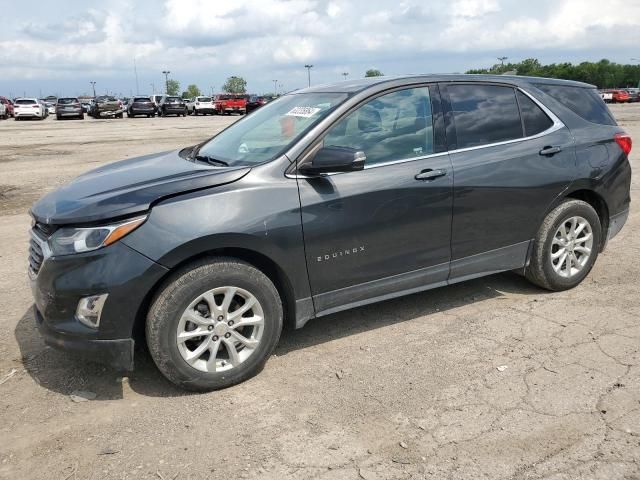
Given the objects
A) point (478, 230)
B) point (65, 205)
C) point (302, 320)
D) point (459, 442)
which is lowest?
point (459, 442)

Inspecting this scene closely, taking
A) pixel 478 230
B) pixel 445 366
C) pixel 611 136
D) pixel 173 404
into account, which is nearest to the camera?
pixel 173 404

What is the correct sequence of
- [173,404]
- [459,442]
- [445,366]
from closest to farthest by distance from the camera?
Result: [459,442] → [173,404] → [445,366]

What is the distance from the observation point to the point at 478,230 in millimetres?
4289

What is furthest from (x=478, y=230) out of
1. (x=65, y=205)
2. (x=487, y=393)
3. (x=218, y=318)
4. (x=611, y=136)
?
(x=65, y=205)

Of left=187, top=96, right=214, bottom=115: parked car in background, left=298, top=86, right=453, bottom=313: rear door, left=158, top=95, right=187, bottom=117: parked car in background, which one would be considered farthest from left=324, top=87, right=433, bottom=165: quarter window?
left=187, top=96, right=214, bottom=115: parked car in background

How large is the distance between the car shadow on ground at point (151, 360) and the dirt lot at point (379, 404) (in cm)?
1

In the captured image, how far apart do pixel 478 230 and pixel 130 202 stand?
2492 millimetres

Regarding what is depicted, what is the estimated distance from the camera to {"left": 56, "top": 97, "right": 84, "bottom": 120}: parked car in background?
41.0 m

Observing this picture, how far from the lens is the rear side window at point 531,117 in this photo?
4570mm

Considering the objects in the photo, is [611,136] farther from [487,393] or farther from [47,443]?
[47,443]

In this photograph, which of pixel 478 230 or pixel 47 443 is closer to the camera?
pixel 47 443

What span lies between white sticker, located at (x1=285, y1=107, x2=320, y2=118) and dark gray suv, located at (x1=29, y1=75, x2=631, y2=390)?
0.06 ft

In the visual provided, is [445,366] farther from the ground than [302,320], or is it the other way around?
[302,320]

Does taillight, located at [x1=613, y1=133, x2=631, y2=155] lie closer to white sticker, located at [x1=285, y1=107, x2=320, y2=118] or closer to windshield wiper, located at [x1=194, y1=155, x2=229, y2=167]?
white sticker, located at [x1=285, y1=107, x2=320, y2=118]
